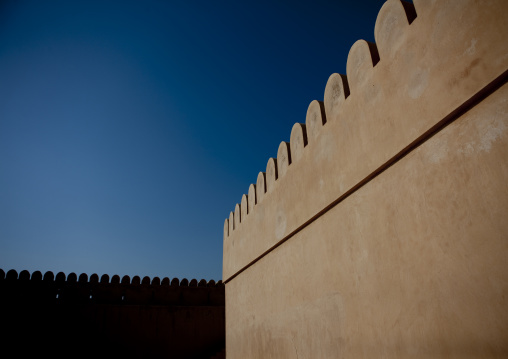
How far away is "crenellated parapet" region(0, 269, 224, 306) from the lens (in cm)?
859

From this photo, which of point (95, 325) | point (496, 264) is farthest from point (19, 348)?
point (496, 264)

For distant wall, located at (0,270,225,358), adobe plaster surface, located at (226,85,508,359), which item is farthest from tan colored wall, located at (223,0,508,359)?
distant wall, located at (0,270,225,358)

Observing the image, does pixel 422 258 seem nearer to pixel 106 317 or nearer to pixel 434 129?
pixel 434 129

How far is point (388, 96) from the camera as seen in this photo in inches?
79.4

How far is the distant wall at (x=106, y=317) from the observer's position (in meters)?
8.26

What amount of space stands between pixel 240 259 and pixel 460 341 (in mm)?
3118

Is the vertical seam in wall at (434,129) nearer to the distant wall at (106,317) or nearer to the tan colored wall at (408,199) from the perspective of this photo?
the tan colored wall at (408,199)

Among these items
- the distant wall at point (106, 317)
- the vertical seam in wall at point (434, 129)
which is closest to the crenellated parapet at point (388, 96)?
the vertical seam in wall at point (434, 129)

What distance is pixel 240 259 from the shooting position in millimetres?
4387

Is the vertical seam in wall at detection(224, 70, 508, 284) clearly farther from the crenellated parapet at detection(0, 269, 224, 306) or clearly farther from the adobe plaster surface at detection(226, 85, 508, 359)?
the crenellated parapet at detection(0, 269, 224, 306)

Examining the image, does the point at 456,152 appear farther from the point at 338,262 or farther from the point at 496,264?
the point at 338,262

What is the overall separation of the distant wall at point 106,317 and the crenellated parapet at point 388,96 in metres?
7.24

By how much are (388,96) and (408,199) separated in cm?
62

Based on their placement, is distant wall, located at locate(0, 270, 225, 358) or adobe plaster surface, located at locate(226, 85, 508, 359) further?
distant wall, located at locate(0, 270, 225, 358)
